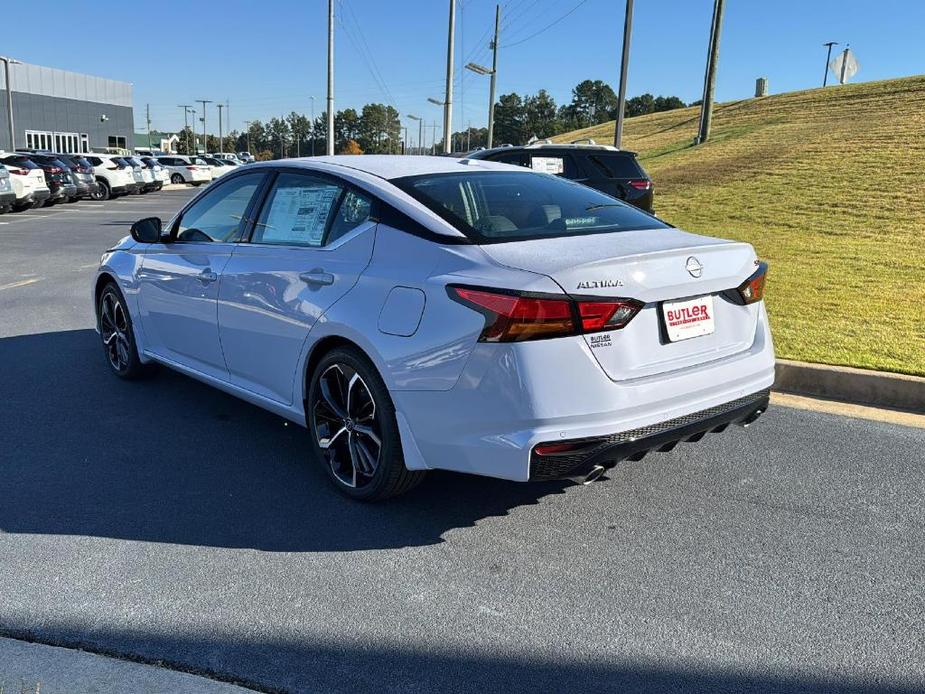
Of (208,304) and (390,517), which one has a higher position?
(208,304)

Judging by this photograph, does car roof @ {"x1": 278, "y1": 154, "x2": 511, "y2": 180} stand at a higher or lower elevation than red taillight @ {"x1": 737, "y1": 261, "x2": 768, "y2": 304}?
higher

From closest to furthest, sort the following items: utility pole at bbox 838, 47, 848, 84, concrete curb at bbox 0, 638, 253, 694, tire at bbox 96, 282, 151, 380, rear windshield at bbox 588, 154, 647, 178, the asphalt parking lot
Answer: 1. concrete curb at bbox 0, 638, 253, 694
2. the asphalt parking lot
3. tire at bbox 96, 282, 151, 380
4. rear windshield at bbox 588, 154, 647, 178
5. utility pole at bbox 838, 47, 848, 84

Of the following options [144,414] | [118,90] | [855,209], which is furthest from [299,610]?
[118,90]

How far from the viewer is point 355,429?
401 cm

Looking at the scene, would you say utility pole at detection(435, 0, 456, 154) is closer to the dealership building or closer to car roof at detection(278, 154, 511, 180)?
car roof at detection(278, 154, 511, 180)

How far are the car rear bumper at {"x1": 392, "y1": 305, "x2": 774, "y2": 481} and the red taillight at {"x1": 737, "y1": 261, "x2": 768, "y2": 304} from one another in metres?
0.52

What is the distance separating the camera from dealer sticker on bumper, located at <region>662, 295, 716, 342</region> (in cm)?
354

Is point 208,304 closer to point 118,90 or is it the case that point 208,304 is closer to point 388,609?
point 388,609

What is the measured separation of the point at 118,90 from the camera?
300 feet

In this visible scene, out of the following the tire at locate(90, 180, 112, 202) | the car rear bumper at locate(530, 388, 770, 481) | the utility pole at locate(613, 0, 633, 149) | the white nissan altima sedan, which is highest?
the utility pole at locate(613, 0, 633, 149)

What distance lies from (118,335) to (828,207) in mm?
15234

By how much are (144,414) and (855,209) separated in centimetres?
1556

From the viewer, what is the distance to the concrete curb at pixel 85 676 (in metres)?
2.62

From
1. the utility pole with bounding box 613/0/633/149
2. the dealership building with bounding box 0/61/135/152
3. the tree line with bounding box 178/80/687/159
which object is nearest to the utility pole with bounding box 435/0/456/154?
the utility pole with bounding box 613/0/633/149
